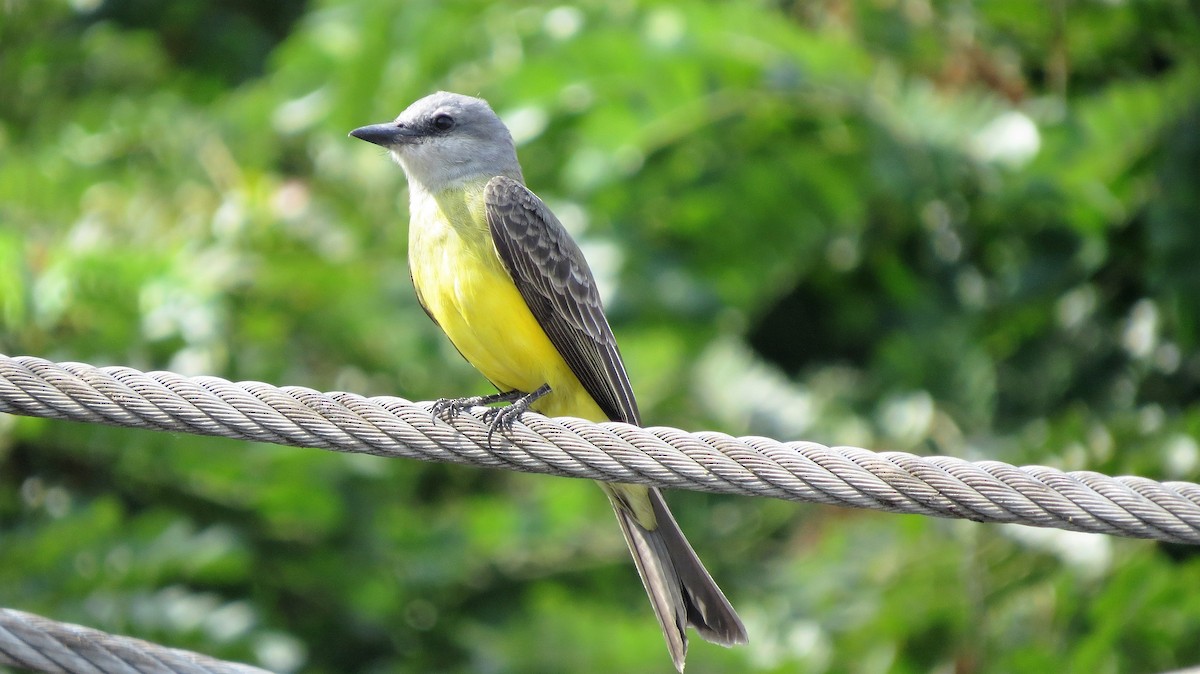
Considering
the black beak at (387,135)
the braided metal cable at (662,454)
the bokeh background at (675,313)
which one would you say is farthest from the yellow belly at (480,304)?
the bokeh background at (675,313)

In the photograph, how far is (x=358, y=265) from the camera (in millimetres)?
7367

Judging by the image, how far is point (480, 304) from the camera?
4.33 m

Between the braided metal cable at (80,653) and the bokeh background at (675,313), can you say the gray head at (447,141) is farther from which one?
the braided metal cable at (80,653)

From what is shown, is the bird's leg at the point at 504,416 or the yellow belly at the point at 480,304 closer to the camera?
the bird's leg at the point at 504,416

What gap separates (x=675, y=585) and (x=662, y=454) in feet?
3.57

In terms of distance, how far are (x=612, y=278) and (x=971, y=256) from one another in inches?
95.4

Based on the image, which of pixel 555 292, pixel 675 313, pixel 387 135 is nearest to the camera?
pixel 555 292

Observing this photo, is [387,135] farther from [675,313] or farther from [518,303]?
[675,313]

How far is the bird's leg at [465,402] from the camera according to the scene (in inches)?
159

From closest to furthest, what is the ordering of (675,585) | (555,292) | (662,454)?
(662,454)
(675,585)
(555,292)

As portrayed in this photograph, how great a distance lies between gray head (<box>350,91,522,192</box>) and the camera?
480 cm

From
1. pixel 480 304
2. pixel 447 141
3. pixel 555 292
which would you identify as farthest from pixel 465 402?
pixel 447 141

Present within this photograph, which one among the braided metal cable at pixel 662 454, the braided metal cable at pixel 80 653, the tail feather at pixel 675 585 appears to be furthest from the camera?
the tail feather at pixel 675 585

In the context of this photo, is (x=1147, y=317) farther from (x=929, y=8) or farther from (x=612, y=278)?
(x=612, y=278)
